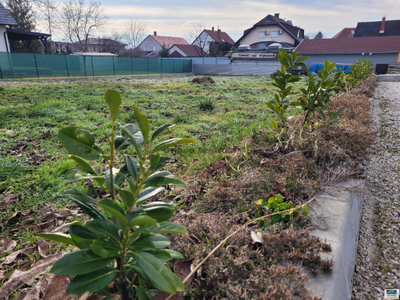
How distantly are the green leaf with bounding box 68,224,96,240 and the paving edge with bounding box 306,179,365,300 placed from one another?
1.05 meters

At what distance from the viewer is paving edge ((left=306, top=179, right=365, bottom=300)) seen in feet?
4.57

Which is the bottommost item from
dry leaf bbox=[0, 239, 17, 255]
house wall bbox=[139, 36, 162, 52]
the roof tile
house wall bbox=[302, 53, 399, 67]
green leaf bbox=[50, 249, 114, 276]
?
dry leaf bbox=[0, 239, 17, 255]

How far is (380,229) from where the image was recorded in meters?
2.52

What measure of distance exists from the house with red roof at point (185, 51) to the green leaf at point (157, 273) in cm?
5767

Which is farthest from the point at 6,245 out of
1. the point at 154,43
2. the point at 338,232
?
the point at 154,43

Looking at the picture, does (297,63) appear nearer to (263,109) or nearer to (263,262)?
(263,262)

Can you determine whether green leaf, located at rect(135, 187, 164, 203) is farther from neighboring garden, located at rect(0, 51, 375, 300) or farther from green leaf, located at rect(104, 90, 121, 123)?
green leaf, located at rect(104, 90, 121, 123)

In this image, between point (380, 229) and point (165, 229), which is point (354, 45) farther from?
point (165, 229)

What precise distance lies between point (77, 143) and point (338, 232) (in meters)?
1.72

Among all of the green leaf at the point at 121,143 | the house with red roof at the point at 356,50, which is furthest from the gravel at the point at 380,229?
the house with red roof at the point at 356,50

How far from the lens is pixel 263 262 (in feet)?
4.85

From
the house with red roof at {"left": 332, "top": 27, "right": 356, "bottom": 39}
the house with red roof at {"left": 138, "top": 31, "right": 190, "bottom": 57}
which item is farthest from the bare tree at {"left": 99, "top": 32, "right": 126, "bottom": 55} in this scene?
the house with red roof at {"left": 332, "top": 27, "right": 356, "bottom": 39}

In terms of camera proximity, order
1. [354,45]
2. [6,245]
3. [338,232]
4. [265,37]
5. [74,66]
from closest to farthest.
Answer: [338,232] < [6,245] < [74,66] < [354,45] < [265,37]

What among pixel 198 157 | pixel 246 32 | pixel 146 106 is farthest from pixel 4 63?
pixel 246 32
